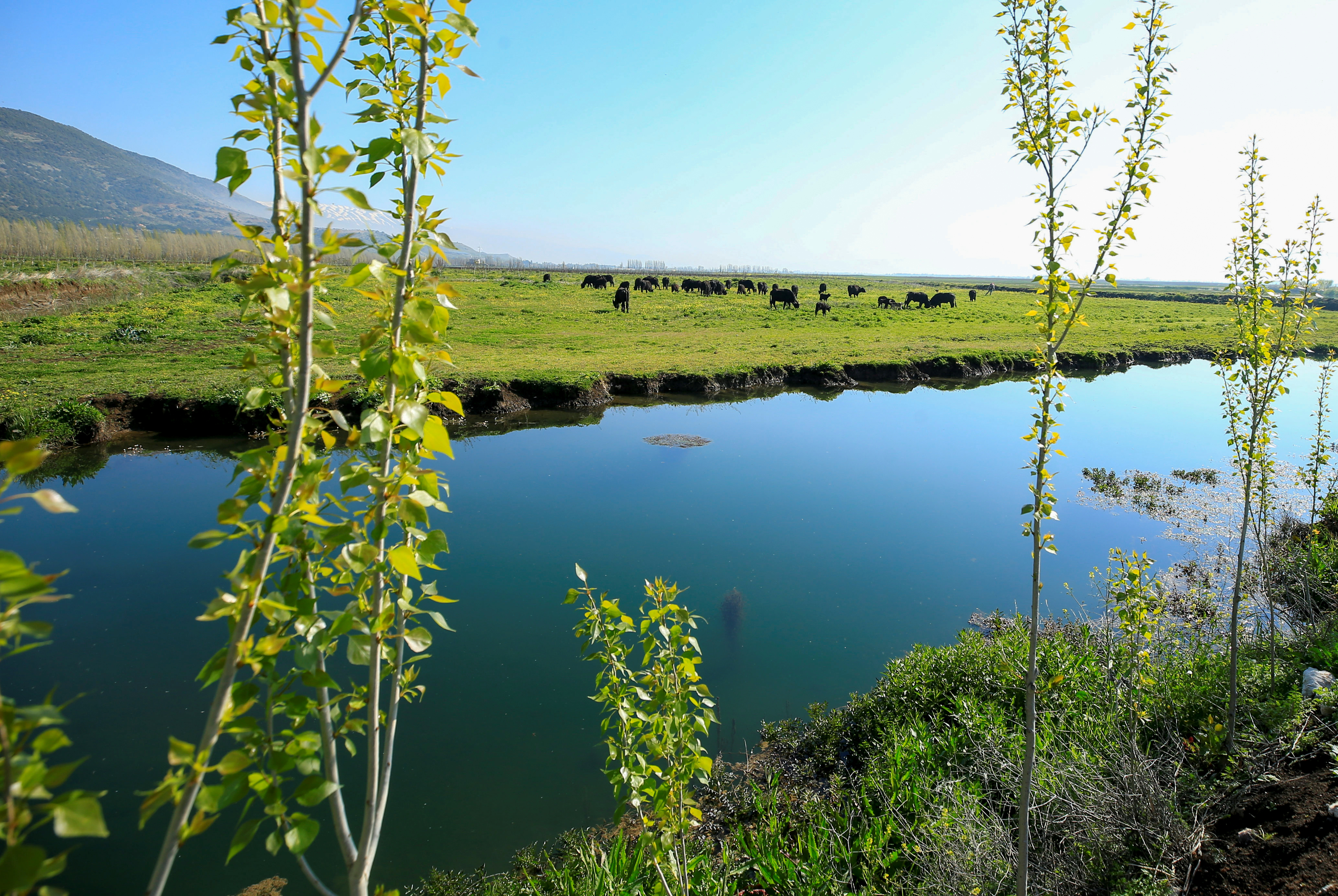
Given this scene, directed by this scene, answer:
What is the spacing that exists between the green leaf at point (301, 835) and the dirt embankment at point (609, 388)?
8.88 m

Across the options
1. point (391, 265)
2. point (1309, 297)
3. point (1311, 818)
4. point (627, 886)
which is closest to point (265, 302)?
point (391, 265)

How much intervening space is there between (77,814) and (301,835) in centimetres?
43

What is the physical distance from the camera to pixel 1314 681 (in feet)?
13.6

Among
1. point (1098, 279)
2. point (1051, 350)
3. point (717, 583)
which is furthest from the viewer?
point (717, 583)

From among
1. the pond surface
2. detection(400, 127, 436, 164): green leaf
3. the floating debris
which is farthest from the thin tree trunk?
the floating debris

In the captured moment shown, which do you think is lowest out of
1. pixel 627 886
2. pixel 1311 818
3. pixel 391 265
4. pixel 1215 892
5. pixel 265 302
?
pixel 627 886

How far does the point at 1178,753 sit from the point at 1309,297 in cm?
316

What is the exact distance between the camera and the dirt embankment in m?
12.7

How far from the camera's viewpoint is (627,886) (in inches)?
120

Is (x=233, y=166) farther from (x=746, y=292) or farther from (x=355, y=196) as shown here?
(x=746, y=292)

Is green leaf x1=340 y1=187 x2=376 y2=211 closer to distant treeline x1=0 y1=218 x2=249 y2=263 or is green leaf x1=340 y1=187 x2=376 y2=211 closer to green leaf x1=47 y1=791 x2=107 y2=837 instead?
green leaf x1=47 y1=791 x2=107 y2=837

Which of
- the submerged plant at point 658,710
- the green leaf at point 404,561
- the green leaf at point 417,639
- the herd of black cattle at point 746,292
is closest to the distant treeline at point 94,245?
the herd of black cattle at point 746,292

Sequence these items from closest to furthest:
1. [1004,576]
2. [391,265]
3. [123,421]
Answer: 1. [391,265]
2. [1004,576]
3. [123,421]

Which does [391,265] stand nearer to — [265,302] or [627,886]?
[265,302]
